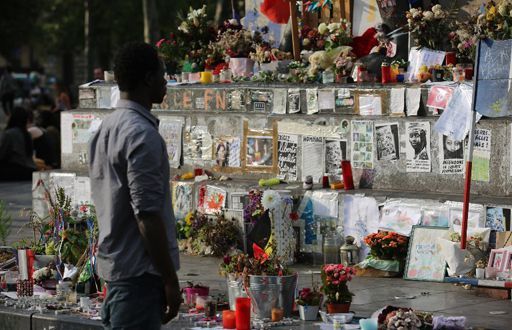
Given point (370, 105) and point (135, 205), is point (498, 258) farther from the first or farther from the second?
point (135, 205)

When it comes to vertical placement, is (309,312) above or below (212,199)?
below

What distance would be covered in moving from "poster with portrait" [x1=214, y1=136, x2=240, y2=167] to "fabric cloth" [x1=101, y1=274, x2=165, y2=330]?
756 cm

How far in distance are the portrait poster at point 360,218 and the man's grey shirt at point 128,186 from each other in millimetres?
5904

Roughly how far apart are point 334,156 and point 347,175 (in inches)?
15.4

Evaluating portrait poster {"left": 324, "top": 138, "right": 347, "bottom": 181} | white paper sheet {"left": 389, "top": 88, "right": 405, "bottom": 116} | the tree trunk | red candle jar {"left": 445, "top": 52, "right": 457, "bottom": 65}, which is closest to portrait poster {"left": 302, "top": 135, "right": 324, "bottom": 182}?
portrait poster {"left": 324, "top": 138, "right": 347, "bottom": 181}

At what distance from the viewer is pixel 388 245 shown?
10836mm

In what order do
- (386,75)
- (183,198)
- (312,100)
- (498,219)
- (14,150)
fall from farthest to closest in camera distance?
(14,150)
(183,198)
(312,100)
(386,75)
(498,219)

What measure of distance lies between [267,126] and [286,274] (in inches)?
157

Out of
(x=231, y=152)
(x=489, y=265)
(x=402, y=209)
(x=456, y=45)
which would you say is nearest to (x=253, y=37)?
(x=231, y=152)

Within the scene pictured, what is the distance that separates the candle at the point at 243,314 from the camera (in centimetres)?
831

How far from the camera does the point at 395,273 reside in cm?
1086

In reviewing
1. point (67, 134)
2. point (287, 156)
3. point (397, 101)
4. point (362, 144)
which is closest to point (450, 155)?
point (397, 101)

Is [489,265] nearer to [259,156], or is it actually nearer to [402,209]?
[402,209]

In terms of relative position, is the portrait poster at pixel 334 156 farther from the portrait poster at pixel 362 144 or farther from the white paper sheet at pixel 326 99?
the white paper sheet at pixel 326 99
